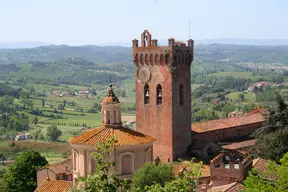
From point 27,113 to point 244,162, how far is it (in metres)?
165

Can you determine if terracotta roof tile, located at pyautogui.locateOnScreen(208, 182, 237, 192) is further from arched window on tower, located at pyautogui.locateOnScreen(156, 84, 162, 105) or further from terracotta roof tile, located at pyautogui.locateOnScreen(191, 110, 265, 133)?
terracotta roof tile, located at pyautogui.locateOnScreen(191, 110, 265, 133)

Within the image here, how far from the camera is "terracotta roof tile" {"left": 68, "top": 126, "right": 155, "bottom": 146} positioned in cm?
3853

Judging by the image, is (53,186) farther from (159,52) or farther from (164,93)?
(159,52)

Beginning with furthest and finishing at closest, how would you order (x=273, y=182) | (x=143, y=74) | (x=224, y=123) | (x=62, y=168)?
Answer: (x=224, y=123) < (x=143, y=74) < (x=62, y=168) < (x=273, y=182)

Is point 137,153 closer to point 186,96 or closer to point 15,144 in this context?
point 186,96

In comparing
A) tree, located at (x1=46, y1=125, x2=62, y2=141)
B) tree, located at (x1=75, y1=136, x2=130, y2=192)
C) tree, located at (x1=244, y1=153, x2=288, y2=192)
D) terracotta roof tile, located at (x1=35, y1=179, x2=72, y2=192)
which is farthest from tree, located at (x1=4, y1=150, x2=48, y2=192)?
tree, located at (x1=46, y1=125, x2=62, y2=141)

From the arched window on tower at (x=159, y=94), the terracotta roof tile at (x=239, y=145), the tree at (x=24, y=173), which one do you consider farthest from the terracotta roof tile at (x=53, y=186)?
the terracotta roof tile at (x=239, y=145)

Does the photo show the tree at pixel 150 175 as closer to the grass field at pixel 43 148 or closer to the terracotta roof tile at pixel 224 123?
the terracotta roof tile at pixel 224 123

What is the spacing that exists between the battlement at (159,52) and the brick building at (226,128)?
25.8ft

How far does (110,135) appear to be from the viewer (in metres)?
39.2

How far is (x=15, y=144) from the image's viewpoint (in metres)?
131

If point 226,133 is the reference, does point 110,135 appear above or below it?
above

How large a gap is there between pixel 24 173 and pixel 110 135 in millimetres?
21142

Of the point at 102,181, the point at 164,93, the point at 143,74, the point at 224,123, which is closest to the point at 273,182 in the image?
the point at 102,181
